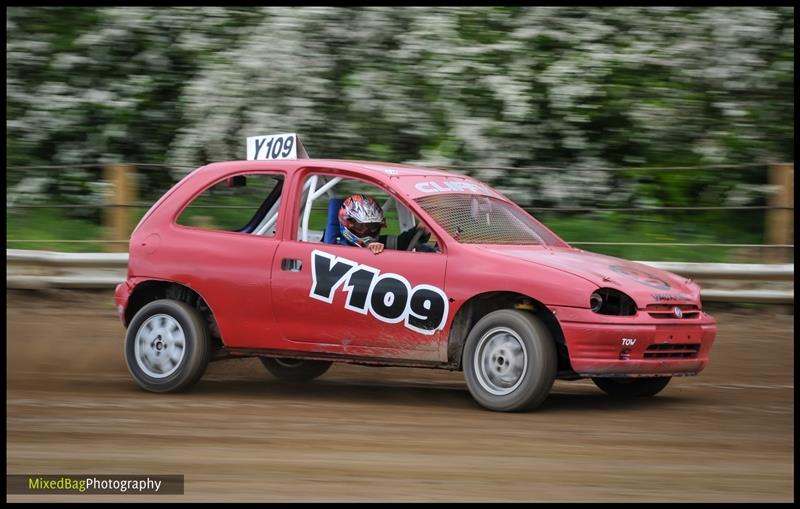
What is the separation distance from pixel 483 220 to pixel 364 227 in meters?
0.80

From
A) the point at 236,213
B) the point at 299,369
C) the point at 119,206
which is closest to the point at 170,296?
the point at 299,369

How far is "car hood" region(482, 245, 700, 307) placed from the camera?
786cm

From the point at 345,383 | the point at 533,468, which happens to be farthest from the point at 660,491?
the point at 345,383

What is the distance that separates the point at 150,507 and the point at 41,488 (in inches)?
28.0

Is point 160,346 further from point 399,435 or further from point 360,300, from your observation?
point 399,435

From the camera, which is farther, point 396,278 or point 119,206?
point 119,206

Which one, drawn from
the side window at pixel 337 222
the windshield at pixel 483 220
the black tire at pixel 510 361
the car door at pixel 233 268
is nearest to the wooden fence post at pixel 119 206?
the car door at pixel 233 268

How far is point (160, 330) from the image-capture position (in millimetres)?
8922

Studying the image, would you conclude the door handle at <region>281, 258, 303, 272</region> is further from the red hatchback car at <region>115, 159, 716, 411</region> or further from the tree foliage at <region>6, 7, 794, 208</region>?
the tree foliage at <region>6, 7, 794, 208</region>

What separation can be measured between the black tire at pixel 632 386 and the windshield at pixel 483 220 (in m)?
1.02

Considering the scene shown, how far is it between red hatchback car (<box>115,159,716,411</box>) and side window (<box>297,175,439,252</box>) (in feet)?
0.04

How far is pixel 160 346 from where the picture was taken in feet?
29.2

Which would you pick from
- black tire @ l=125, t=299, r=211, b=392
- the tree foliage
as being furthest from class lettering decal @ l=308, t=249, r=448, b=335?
the tree foliage

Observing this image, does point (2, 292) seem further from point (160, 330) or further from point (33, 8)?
point (33, 8)
